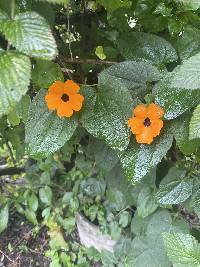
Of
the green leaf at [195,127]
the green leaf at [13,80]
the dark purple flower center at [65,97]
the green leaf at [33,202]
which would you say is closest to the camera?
the green leaf at [13,80]

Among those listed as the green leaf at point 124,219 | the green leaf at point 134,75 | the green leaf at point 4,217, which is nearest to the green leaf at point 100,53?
the green leaf at point 134,75

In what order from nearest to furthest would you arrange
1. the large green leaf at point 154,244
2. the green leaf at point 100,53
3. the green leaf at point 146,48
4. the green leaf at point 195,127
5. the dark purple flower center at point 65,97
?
1. the green leaf at point 195,127
2. the dark purple flower center at point 65,97
3. the green leaf at point 146,48
4. the green leaf at point 100,53
5. the large green leaf at point 154,244

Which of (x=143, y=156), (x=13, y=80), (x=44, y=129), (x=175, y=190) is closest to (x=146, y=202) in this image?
(x=175, y=190)

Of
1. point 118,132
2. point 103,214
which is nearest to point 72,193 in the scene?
point 103,214

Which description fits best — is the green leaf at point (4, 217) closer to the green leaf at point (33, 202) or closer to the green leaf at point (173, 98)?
the green leaf at point (33, 202)

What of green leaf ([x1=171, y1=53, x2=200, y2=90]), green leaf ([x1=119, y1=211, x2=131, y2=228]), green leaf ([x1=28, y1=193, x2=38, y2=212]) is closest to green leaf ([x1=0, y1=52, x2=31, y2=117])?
green leaf ([x1=171, y1=53, x2=200, y2=90])

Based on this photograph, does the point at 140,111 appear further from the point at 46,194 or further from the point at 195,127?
the point at 46,194
